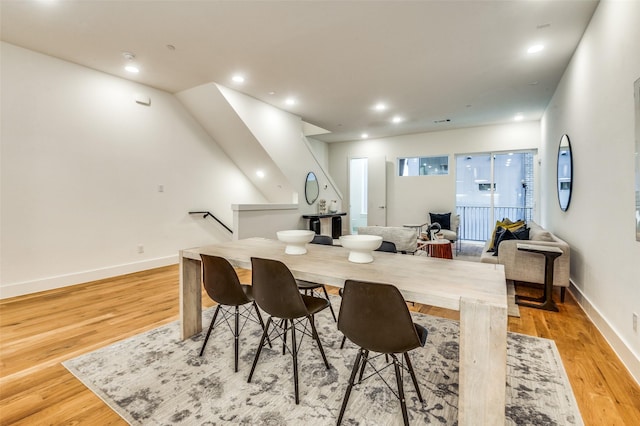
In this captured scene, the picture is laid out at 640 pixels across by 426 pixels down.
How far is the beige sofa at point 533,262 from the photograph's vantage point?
3.32m

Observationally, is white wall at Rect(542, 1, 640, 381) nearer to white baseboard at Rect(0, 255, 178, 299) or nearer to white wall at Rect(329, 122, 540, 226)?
white wall at Rect(329, 122, 540, 226)

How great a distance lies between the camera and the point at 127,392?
181cm

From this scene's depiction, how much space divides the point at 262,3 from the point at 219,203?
151 inches

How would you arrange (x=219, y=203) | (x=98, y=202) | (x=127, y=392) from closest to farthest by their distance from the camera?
1. (x=127, y=392)
2. (x=98, y=202)
3. (x=219, y=203)

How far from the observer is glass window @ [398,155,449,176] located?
24.5ft

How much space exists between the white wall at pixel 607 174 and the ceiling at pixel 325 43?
1.53ft

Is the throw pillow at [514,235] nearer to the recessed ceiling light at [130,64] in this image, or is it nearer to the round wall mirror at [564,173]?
the round wall mirror at [564,173]

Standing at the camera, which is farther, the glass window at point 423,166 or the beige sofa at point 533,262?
the glass window at point 423,166

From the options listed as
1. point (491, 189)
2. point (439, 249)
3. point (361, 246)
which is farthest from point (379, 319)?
point (491, 189)

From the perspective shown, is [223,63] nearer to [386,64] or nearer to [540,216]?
[386,64]

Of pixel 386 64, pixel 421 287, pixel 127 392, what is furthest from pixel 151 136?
pixel 421 287

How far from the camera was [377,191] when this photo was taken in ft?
26.6

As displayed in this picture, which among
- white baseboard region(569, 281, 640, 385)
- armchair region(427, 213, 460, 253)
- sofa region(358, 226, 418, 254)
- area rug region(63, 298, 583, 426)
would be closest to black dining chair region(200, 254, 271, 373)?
area rug region(63, 298, 583, 426)

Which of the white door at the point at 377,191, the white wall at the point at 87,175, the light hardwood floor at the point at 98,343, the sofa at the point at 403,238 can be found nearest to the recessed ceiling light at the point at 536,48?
the sofa at the point at 403,238
